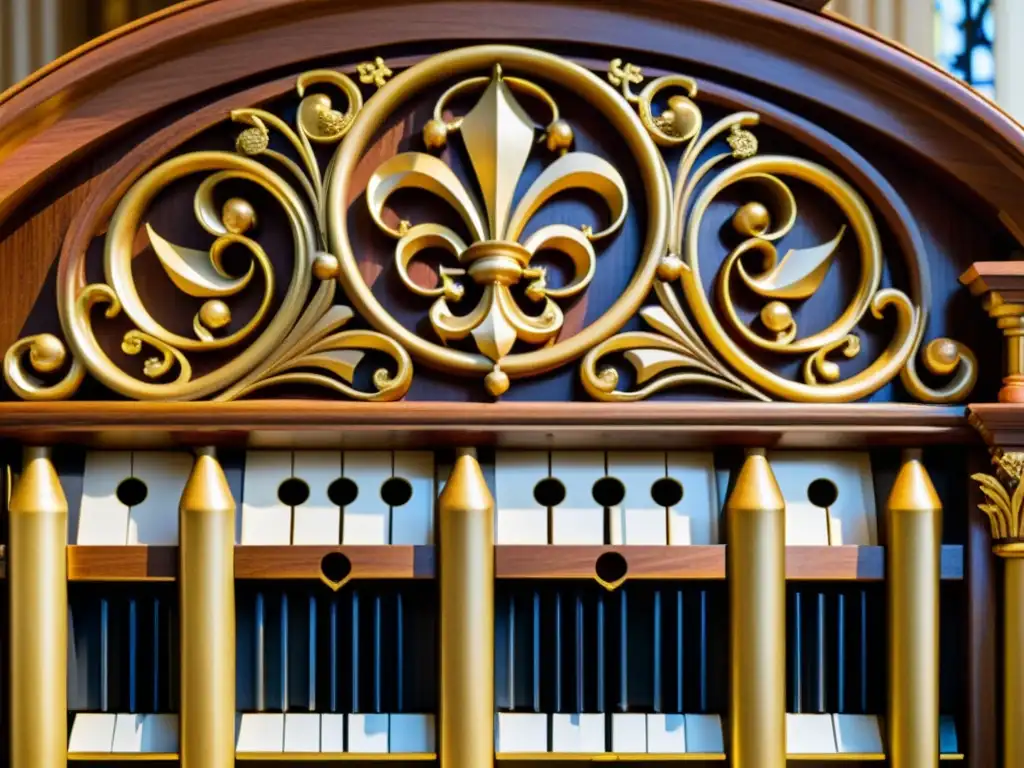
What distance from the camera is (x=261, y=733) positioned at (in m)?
0.82

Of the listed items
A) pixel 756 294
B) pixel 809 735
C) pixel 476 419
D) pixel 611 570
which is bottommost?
pixel 809 735

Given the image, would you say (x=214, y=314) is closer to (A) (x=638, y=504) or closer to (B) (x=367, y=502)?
(B) (x=367, y=502)

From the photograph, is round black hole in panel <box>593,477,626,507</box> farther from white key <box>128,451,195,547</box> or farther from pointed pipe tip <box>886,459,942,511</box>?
white key <box>128,451,195,547</box>

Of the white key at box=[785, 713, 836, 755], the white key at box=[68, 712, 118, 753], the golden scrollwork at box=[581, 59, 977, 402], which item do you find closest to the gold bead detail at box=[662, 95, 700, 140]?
the golden scrollwork at box=[581, 59, 977, 402]

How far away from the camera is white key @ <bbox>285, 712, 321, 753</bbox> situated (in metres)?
0.81

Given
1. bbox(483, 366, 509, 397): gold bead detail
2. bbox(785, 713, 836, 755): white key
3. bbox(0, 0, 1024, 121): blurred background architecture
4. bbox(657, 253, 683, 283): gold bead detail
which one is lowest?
bbox(785, 713, 836, 755): white key

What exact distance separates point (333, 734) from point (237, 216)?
0.41m

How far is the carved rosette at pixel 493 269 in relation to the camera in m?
0.82

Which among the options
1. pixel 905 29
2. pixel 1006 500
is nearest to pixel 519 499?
pixel 1006 500

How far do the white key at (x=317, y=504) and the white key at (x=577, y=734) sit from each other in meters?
0.23

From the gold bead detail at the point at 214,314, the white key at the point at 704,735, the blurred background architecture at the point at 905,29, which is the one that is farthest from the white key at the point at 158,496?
the blurred background architecture at the point at 905,29

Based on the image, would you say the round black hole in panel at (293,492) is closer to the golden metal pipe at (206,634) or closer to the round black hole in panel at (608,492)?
the golden metal pipe at (206,634)

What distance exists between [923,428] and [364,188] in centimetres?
48

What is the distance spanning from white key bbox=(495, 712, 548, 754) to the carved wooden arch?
25cm
